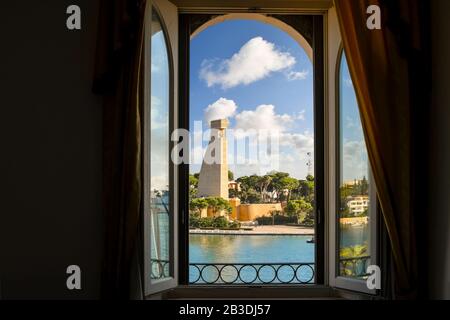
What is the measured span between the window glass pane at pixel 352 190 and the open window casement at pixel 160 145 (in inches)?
37.6

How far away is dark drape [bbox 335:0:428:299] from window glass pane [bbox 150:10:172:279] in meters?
0.99

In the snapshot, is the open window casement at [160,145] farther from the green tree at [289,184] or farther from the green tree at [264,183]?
the green tree at [289,184]

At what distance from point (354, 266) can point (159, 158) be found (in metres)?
1.22

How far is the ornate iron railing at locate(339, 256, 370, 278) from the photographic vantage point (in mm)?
→ 2445

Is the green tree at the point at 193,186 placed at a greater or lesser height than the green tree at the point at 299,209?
greater

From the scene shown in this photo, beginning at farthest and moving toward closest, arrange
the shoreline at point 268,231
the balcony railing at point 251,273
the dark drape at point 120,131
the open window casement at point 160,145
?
the shoreline at point 268,231, the balcony railing at point 251,273, the open window casement at point 160,145, the dark drape at point 120,131

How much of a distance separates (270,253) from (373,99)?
1.24 meters

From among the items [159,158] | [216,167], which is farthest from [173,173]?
[216,167]

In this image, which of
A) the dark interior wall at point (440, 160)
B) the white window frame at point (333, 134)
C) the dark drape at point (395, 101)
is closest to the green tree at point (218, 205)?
the white window frame at point (333, 134)

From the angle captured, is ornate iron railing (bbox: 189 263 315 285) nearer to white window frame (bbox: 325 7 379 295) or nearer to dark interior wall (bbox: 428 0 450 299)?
white window frame (bbox: 325 7 379 295)

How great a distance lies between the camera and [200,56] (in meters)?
3.08

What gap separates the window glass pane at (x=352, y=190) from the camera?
2469mm

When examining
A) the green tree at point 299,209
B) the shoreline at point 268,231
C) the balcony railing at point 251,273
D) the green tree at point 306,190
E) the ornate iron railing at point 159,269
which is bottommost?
the balcony railing at point 251,273

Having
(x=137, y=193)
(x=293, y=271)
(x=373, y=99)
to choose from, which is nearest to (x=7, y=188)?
(x=137, y=193)
